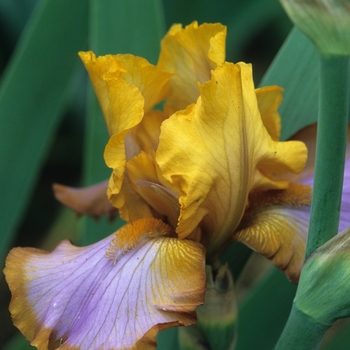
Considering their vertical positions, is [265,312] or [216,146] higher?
[216,146]

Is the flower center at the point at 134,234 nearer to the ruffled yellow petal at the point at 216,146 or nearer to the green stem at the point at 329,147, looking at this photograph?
the ruffled yellow petal at the point at 216,146

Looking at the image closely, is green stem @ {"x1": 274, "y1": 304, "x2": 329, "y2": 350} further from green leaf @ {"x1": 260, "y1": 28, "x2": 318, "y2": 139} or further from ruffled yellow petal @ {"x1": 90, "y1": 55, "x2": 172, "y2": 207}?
green leaf @ {"x1": 260, "y1": 28, "x2": 318, "y2": 139}

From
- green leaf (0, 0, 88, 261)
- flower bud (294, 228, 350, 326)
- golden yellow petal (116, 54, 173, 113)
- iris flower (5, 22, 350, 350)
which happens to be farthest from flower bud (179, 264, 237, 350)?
green leaf (0, 0, 88, 261)

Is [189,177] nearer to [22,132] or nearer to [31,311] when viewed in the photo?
[31,311]

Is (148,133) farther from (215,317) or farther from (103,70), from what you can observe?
(215,317)

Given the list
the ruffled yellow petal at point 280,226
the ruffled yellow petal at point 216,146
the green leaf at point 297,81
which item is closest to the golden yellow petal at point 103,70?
the ruffled yellow petal at point 216,146

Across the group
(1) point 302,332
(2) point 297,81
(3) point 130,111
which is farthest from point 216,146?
(2) point 297,81
